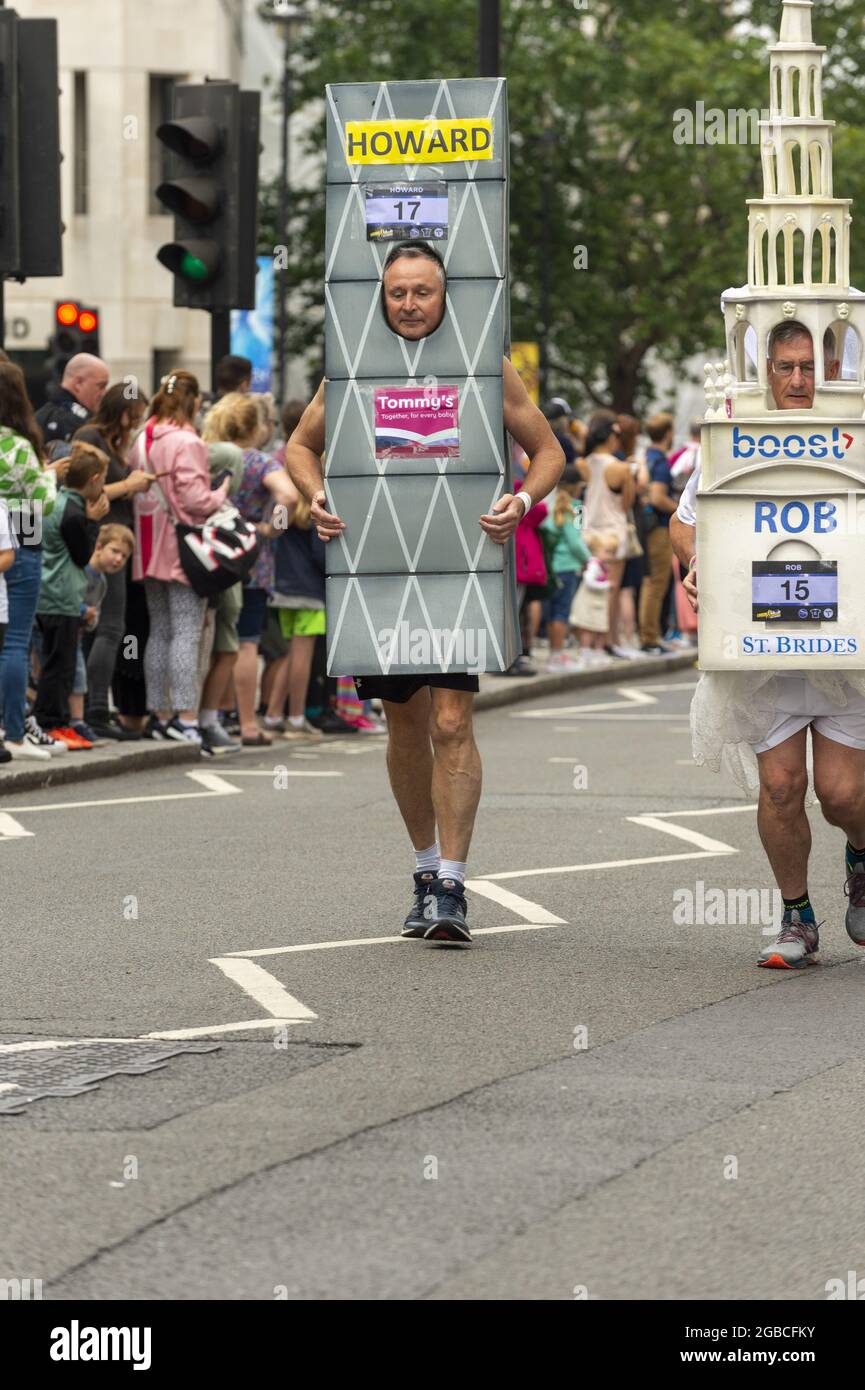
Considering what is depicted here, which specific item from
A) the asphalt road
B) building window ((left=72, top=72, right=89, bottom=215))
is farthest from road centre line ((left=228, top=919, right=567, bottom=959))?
building window ((left=72, top=72, right=89, bottom=215))

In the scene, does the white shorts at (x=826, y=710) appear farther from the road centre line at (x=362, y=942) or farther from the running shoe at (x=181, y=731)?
the running shoe at (x=181, y=731)

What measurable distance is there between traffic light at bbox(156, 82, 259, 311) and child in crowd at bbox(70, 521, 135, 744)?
1517mm

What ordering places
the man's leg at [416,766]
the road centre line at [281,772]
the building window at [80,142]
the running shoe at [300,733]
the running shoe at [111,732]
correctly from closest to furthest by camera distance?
the man's leg at [416,766] < the road centre line at [281,772] < the running shoe at [111,732] < the running shoe at [300,733] < the building window at [80,142]

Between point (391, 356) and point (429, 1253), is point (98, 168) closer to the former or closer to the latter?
point (391, 356)

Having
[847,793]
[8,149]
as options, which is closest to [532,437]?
[847,793]

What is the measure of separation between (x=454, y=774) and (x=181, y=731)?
7199 millimetres

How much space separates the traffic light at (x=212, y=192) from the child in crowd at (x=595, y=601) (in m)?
7.69

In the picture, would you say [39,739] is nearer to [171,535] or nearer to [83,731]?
[83,731]

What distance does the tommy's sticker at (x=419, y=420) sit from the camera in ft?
29.3

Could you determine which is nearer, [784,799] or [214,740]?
[784,799]

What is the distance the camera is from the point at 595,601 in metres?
24.2

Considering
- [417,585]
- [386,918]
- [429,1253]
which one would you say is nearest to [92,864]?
[386,918]

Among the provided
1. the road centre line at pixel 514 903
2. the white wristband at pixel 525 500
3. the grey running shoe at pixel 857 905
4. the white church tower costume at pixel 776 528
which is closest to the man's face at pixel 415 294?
the white wristband at pixel 525 500

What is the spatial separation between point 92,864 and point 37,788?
3082 millimetres
